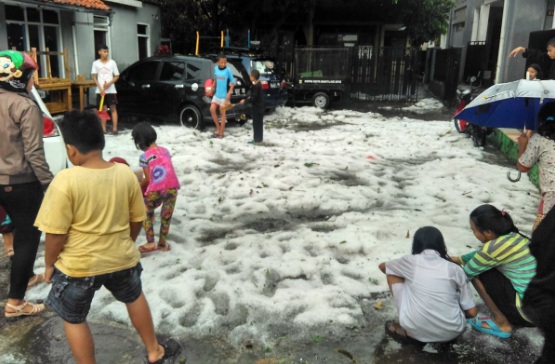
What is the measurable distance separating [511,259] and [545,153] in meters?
1.28

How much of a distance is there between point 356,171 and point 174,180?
4.06 m

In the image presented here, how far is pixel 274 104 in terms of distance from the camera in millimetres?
13625

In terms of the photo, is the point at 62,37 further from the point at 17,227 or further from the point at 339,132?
the point at 17,227

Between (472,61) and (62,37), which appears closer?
(62,37)

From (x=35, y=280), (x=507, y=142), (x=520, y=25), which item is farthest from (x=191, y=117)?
(x=520, y=25)

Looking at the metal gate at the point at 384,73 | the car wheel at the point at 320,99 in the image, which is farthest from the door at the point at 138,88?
the metal gate at the point at 384,73

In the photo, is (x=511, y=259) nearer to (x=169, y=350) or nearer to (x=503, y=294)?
(x=503, y=294)

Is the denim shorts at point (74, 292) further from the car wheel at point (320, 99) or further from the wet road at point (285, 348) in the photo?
the car wheel at point (320, 99)

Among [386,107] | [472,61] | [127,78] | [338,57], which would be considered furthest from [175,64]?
[472,61]

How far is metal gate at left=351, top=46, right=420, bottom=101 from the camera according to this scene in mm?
17609

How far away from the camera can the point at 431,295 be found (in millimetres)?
3176

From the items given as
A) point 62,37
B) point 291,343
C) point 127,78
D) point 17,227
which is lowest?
point 291,343

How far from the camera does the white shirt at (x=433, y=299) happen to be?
3.16 m

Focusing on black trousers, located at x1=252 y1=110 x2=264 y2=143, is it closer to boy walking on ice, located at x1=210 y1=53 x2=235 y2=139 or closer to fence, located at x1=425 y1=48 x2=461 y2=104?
boy walking on ice, located at x1=210 y1=53 x2=235 y2=139
